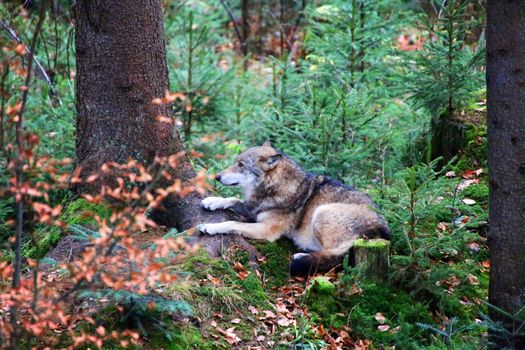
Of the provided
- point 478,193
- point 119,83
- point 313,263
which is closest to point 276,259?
point 313,263

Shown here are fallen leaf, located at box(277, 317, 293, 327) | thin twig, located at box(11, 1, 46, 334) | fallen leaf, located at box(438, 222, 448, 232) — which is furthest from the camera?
fallen leaf, located at box(438, 222, 448, 232)

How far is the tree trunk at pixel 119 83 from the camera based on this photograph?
6426mm

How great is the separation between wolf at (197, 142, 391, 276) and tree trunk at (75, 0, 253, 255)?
0.69 metres

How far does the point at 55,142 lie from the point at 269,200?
10.6ft

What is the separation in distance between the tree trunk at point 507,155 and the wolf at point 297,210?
1.50m

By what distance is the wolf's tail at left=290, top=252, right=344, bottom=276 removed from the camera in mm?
6426

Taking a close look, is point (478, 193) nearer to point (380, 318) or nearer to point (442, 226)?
point (442, 226)

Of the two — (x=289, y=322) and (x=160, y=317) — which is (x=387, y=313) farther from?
(x=160, y=317)

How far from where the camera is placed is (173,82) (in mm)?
10406

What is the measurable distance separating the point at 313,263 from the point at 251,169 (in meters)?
1.49

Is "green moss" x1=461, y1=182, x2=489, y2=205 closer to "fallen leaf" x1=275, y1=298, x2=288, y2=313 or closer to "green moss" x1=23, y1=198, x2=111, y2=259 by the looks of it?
"fallen leaf" x1=275, y1=298, x2=288, y2=313

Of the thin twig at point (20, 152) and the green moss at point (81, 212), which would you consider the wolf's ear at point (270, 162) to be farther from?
the thin twig at point (20, 152)

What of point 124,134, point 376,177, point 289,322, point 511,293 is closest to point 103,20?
point 124,134

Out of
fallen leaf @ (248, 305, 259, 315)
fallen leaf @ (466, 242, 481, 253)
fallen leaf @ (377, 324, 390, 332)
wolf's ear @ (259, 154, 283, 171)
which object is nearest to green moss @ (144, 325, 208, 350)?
fallen leaf @ (248, 305, 259, 315)
